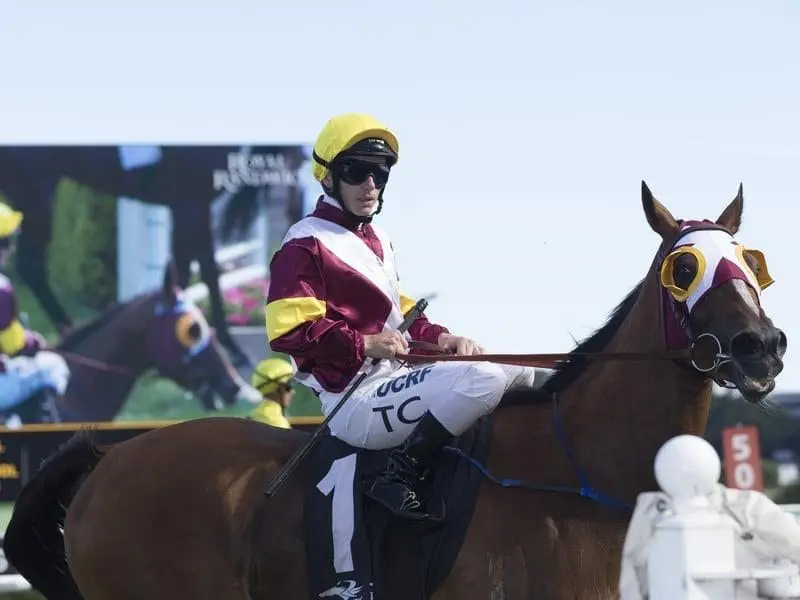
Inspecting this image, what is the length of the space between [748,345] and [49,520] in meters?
2.86

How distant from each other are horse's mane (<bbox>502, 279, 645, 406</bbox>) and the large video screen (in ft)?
34.1

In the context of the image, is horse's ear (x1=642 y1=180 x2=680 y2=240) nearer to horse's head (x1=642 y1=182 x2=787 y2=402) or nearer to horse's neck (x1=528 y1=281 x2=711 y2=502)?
horse's head (x1=642 y1=182 x2=787 y2=402)

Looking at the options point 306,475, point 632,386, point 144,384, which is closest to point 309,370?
point 306,475

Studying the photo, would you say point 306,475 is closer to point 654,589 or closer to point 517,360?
point 517,360

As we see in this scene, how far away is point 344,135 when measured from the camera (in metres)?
4.85

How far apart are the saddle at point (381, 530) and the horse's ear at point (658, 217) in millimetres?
853

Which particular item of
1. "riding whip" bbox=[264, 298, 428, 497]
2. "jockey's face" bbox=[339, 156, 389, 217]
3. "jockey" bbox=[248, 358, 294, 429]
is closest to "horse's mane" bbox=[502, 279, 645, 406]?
"riding whip" bbox=[264, 298, 428, 497]

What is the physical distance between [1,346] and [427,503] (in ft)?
36.0

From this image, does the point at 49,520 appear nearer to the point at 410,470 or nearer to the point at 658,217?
the point at 410,470

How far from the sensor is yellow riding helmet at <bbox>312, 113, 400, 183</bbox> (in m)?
4.85

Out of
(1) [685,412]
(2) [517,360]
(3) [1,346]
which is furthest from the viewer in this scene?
(3) [1,346]

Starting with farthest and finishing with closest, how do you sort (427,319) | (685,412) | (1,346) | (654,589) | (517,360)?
(1,346) → (427,319) → (517,360) → (685,412) → (654,589)

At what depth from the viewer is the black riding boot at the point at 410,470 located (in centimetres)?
443

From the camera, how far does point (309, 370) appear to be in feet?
16.1
